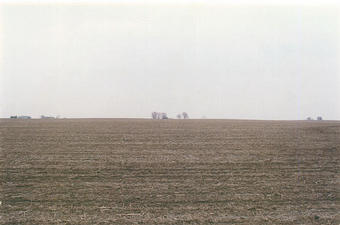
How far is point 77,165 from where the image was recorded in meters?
18.2

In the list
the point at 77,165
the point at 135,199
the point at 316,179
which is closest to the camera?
the point at 135,199

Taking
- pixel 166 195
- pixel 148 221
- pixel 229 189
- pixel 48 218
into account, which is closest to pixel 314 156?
pixel 229 189

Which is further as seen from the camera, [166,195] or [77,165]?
[77,165]

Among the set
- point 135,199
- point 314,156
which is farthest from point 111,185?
point 314,156

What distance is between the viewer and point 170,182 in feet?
49.8

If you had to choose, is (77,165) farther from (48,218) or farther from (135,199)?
(48,218)

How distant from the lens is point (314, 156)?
2031cm

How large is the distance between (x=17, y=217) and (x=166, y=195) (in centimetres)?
443

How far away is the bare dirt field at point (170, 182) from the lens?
37.9ft

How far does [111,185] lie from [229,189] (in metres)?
4.02

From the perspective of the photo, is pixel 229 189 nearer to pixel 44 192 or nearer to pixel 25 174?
pixel 44 192

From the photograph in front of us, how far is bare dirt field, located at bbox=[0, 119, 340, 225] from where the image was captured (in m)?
11.5

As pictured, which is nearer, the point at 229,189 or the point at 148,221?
the point at 148,221

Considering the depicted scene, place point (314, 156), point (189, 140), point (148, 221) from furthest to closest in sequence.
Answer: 1. point (189, 140)
2. point (314, 156)
3. point (148, 221)
